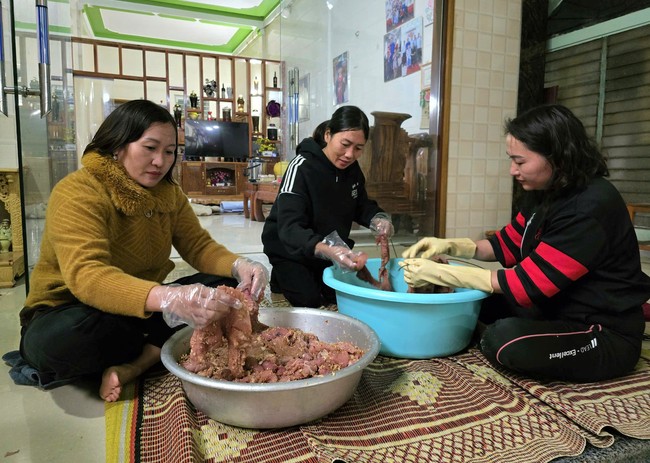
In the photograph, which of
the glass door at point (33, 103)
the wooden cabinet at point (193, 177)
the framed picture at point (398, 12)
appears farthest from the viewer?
the wooden cabinet at point (193, 177)

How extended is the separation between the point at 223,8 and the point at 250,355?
21.9ft

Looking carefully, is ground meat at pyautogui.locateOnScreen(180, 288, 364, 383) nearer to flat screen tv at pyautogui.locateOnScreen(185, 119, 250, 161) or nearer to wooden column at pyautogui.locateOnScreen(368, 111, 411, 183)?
wooden column at pyautogui.locateOnScreen(368, 111, 411, 183)

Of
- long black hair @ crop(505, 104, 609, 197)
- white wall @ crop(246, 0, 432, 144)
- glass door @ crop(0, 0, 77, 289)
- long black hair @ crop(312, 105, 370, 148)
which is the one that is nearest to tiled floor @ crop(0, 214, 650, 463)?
glass door @ crop(0, 0, 77, 289)

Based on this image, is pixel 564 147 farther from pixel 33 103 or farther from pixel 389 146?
pixel 389 146

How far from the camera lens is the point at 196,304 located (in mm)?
958

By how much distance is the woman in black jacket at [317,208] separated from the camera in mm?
1691

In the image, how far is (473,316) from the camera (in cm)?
136

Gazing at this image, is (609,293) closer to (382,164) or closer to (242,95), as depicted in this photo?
(382,164)

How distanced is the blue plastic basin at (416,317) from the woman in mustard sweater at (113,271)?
30 centimetres

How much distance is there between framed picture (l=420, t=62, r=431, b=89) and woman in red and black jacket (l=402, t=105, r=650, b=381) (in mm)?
1944

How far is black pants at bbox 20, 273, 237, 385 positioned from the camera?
1.07m

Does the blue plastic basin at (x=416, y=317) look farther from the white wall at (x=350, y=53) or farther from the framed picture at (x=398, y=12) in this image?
the framed picture at (x=398, y=12)

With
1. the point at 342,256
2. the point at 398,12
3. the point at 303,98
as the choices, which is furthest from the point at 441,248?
→ the point at 303,98

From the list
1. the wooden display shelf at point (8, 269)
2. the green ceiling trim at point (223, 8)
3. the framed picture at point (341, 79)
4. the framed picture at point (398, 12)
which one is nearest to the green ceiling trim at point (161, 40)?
the green ceiling trim at point (223, 8)
